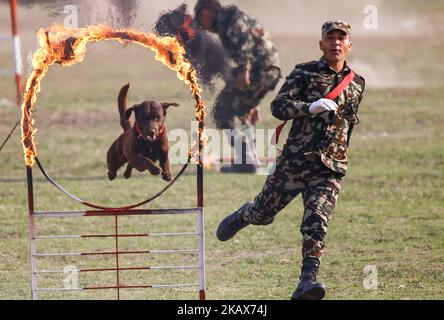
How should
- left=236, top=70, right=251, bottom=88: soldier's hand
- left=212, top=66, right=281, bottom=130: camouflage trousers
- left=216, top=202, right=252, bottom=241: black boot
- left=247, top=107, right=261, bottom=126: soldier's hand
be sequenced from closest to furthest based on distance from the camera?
left=216, top=202, right=252, bottom=241: black boot, left=212, top=66, right=281, bottom=130: camouflage trousers, left=236, top=70, right=251, bottom=88: soldier's hand, left=247, top=107, right=261, bottom=126: soldier's hand

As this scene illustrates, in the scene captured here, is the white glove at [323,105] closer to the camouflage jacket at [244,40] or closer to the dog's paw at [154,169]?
the dog's paw at [154,169]

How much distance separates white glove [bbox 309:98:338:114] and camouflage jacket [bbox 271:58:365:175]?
0.70 feet

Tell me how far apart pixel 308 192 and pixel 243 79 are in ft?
19.8

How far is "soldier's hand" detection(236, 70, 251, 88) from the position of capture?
15.5 meters

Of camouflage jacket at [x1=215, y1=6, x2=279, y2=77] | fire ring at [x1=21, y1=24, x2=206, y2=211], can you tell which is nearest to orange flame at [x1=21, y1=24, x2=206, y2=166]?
fire ring at [x1=21, y1=24, x2=206, y2=211]

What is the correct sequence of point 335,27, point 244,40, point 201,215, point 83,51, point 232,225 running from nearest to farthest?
1. point 201,215
2. point 83,51
3. point 335,27
4. point 232,225
5. point 244,40

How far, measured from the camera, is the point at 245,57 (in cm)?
1558

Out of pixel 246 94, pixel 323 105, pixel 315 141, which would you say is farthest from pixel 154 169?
pixel 246 94

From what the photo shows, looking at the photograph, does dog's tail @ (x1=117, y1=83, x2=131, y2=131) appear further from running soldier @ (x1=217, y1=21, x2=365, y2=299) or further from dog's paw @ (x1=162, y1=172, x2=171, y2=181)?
running soldier @ (x1=217, y1=21, x2=365, y2=299)

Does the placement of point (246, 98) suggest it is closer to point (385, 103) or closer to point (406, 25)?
point (385, 103)

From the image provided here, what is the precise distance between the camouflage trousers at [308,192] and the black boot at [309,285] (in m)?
0.07

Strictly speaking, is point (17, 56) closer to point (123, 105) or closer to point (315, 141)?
point (123, 105)

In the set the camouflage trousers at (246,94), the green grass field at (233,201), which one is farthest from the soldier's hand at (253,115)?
the green grass field at (233,201)

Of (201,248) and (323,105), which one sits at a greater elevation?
(323,105)
